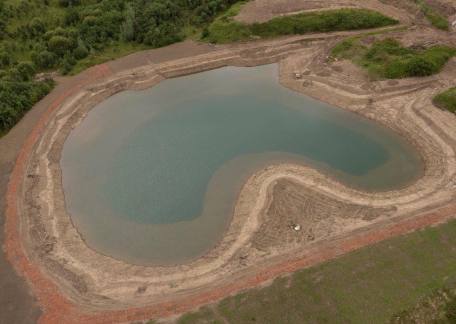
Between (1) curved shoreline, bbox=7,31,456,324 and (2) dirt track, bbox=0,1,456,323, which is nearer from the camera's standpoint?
(2) dirt track, bbox=0,1,456,323

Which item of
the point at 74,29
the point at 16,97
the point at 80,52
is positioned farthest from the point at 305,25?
the point at 16,97

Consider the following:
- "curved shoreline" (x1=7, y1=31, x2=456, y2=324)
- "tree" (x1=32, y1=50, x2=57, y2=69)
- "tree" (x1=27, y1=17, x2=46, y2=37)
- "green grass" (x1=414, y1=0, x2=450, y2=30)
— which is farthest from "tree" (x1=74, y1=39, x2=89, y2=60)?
"green grass" (x1=414, y1=0, x2=450, y2=30)

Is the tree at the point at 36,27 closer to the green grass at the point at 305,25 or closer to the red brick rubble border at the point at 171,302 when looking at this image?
the green grass at the point at 305,25

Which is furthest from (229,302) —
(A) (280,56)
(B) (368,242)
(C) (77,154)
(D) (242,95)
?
(A) (280,56)

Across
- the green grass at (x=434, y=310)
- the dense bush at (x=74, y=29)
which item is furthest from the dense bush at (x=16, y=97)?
the green grass at (x=434, y=310)

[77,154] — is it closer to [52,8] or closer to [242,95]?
[242,95]

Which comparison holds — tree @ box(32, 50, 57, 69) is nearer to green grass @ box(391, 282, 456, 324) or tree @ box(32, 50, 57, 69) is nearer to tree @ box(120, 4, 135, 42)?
tree @ box(120, 4, 135, 42)
